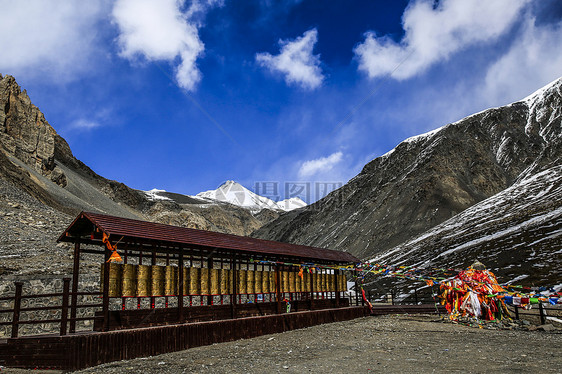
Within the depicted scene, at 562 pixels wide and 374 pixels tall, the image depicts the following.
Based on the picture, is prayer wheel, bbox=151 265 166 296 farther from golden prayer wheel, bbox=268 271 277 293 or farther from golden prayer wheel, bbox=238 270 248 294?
golden prayer wheel, bbox=268 271 277 293

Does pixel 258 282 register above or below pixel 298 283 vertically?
above

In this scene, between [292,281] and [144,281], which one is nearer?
[144,281]

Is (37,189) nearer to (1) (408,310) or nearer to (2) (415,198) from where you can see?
(1) (408,310)

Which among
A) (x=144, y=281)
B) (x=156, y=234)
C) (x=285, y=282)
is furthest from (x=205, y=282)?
(x=285, y=282)

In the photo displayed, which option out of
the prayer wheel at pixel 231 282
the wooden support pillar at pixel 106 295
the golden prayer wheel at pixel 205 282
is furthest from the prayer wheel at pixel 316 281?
the wooden support pillar at pixel 106 295

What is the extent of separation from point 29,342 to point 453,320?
1957 cm

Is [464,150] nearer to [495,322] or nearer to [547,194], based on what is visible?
[547,194]

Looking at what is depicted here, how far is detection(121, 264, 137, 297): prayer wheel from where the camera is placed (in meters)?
12.7

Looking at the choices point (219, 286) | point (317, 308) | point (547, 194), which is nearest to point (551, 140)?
point (547, 194)

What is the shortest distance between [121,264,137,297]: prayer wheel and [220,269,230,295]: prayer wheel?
13.8 ft

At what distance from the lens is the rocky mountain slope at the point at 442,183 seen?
92500 millimetres

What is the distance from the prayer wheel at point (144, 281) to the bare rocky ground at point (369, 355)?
201cm

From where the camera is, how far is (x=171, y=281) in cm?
1443

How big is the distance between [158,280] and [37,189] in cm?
6060
